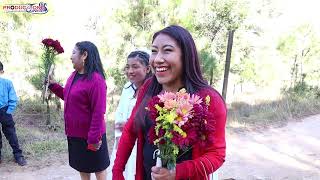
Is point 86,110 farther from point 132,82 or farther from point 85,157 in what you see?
point 132,82

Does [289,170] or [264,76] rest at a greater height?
[264,76]

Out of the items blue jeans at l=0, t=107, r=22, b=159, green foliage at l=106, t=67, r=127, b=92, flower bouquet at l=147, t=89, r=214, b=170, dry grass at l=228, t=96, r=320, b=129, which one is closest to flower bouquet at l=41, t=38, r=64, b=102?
blue jeans at l=0, t=107, r=22, b=159

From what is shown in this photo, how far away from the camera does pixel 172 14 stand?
27.1 feet

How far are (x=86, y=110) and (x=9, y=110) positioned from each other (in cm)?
239

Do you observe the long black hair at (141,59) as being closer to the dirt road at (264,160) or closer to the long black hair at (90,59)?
the long black hair at (90,59)

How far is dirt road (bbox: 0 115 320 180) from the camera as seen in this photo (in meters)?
5.20

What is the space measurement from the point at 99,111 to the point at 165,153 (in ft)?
5.90

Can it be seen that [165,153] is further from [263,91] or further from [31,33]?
[263,91]

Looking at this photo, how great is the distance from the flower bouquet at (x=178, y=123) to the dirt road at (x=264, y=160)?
369cm

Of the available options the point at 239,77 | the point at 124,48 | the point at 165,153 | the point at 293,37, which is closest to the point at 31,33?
the point at 124,48

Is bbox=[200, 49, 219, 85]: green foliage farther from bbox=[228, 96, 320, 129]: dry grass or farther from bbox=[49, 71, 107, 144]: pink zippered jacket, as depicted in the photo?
bbox=[49, 71, 107, 144]: pink zippered jacket

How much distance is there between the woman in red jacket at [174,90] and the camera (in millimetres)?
1771

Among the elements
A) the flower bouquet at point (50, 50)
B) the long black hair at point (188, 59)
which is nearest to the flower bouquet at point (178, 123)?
the long black hair at point (188, 59)

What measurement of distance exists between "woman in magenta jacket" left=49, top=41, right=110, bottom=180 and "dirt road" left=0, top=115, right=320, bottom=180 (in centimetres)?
163
